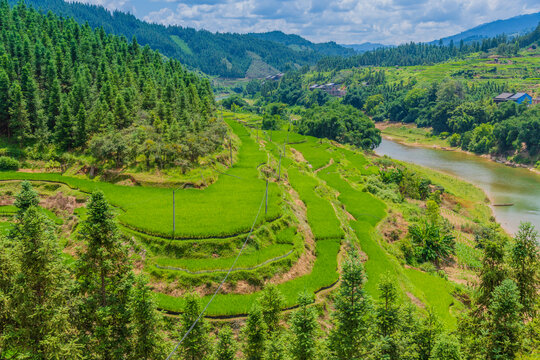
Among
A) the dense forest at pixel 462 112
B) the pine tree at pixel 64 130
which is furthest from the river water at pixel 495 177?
the pine tree at pixel 64 130

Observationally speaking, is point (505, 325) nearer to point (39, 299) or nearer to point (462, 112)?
point (39, 299)

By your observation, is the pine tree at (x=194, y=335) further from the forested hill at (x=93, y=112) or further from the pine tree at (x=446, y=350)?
the forested hill at (x=93, y=112)

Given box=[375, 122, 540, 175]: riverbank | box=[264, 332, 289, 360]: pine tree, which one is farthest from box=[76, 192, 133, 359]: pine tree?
box=[375, 122, 540, 175]: riverbank

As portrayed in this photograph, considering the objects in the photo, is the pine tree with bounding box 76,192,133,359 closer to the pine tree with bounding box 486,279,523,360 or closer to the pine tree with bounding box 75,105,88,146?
the pine tree with bounding box 486,279,523,360

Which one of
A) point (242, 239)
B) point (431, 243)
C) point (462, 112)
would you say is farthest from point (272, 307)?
point (462, 112)

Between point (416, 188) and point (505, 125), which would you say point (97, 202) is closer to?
point (416, 188)

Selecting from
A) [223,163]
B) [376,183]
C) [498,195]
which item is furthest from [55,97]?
[498,195]
